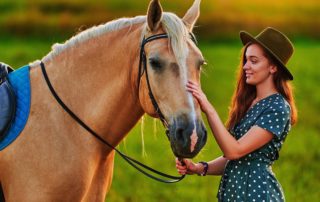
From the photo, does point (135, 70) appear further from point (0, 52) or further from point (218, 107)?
point (0, 52)

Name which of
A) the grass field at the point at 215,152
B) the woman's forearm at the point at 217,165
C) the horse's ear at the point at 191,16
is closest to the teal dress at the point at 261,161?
the woman's forearm at the point at 217,165

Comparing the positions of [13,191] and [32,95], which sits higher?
[32,95]

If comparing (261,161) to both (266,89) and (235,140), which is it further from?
(266,89)

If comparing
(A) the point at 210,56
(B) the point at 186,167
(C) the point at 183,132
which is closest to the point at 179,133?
(C) the point at 183,132

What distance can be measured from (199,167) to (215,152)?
21.3ft

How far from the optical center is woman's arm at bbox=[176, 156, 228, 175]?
16.6 feet

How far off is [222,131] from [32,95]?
131cm

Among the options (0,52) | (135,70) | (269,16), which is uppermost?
(135,70)

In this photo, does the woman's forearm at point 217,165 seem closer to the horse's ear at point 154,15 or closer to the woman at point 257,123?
the woman at point 257,123

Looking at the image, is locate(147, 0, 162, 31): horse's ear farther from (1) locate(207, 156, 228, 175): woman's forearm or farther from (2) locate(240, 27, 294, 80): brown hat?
(1) locate(207, 156, 228, 175): woman's forearm

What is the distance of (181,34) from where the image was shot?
4.50 m

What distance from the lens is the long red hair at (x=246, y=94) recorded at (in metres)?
4.97

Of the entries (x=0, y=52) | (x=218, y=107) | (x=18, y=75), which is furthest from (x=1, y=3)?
(x=18, y=75)

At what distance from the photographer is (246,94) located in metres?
5.11
